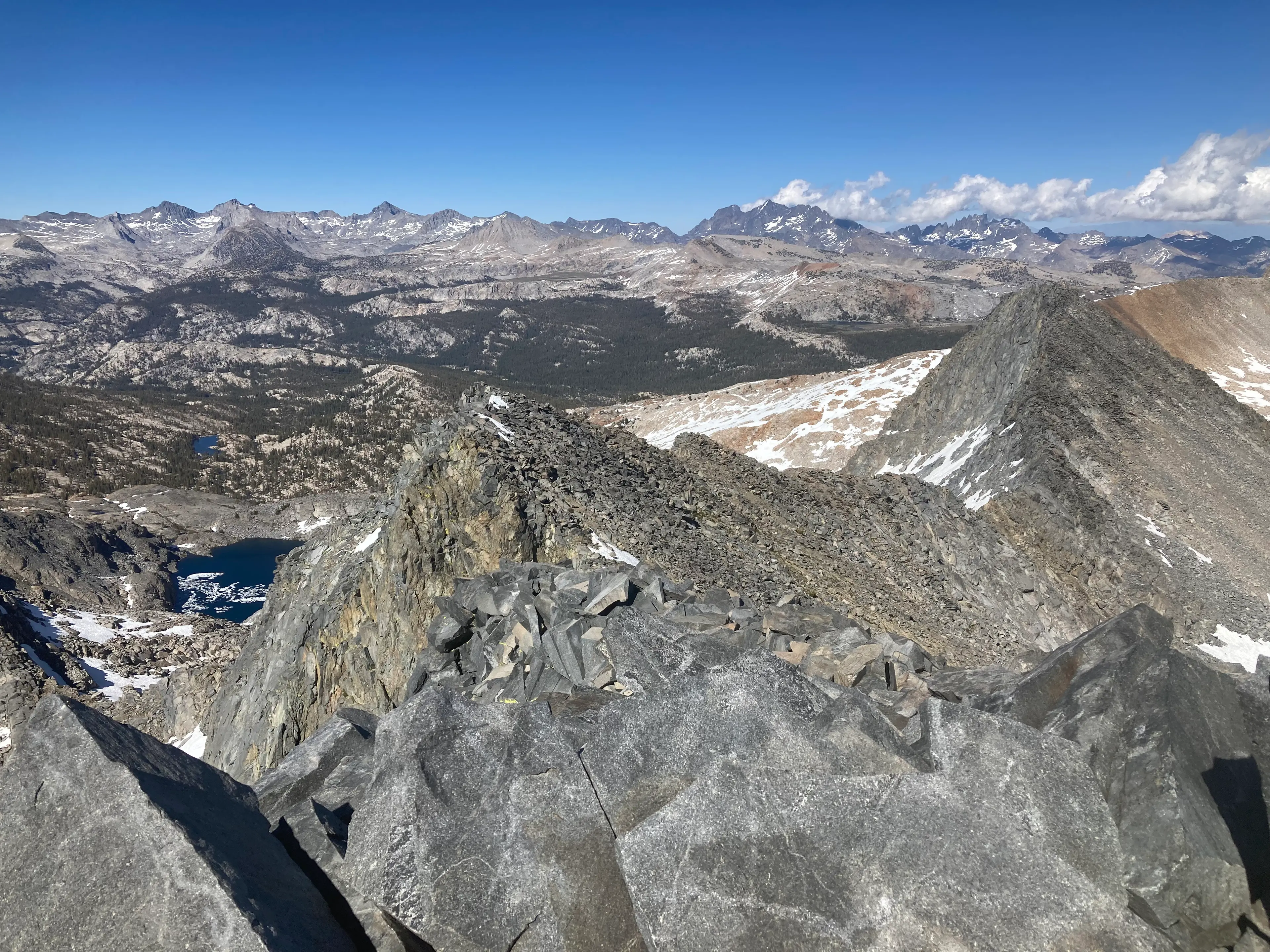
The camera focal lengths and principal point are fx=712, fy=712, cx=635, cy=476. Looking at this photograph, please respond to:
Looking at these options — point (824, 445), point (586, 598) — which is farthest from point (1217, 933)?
point (824, 445)

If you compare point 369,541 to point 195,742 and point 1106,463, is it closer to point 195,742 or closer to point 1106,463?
point 195,742

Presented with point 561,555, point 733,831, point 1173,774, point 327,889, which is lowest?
point 561,555

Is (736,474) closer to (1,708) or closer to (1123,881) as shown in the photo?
(1123,881)

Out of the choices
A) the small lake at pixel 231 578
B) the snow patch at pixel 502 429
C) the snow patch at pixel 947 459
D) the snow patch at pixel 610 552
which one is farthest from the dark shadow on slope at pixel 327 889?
the small lake at pixel 231 578

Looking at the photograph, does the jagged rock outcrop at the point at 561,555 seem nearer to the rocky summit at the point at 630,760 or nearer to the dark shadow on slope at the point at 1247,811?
the rocky summit at the point at 630,760

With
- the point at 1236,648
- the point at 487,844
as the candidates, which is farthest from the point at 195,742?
the point at 1236,648

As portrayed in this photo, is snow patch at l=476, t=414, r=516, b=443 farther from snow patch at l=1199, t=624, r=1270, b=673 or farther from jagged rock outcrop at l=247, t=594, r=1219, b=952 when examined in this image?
snow patch at l=1199, t=624, r=1270, b=673
